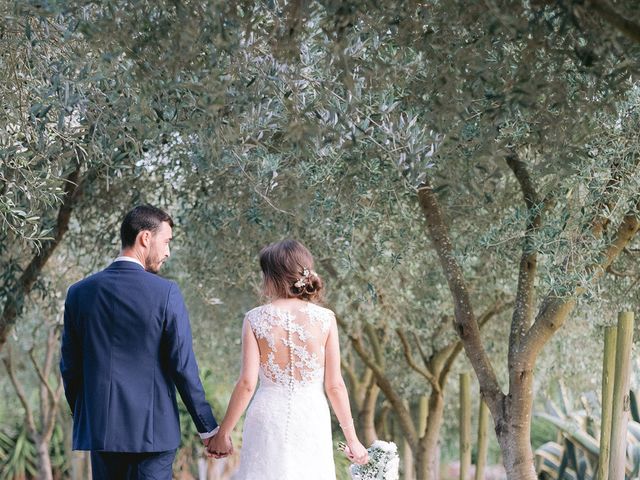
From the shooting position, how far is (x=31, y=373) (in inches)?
868

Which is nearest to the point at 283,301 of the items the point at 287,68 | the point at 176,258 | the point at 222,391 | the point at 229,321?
the point at 287,68

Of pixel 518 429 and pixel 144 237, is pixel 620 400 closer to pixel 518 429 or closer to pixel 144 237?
pixel 518 429

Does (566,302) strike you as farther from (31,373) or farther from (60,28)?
(31,373)

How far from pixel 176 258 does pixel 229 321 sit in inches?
74.6

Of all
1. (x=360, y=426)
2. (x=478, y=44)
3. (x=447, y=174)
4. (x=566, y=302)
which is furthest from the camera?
(x=360, y=426)

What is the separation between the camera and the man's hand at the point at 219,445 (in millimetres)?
5324

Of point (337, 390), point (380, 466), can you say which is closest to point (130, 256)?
point (337, 390)

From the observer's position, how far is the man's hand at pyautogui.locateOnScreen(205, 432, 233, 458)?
5.32m

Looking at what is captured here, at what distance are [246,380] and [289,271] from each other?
64 cm

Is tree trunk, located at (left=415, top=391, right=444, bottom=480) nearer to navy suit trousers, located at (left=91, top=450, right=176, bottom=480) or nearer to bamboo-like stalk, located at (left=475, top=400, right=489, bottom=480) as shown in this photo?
bamboo-like stalk, located at (left=475, top=400, right=489, bottom=480)

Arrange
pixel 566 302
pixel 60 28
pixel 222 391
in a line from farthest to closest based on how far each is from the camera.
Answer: pixel 222 391 → pixel 566 302 → pixel 60 28

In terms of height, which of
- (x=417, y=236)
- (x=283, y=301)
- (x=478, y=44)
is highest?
(x=417, y=236)

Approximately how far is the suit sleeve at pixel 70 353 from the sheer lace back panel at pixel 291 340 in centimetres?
93

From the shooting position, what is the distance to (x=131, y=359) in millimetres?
5035
